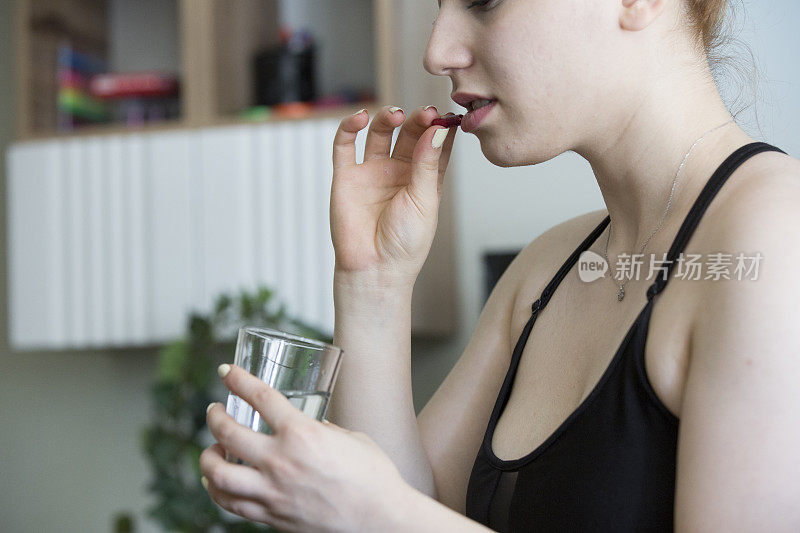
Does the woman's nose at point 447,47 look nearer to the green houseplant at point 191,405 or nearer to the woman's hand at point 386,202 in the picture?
the woman's hand at point 386,202

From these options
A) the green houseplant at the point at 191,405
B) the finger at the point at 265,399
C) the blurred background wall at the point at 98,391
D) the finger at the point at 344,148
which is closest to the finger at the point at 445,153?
the finger at the point at 344,148

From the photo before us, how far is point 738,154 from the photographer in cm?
69

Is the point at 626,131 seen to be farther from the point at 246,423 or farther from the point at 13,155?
the point at 13,155

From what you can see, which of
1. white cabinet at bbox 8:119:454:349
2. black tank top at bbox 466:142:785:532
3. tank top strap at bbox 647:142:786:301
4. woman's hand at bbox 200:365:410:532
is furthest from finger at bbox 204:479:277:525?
white cabinet at bbox 8:119:454:349

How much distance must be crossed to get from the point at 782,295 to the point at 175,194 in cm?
184

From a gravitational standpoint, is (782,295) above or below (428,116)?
below

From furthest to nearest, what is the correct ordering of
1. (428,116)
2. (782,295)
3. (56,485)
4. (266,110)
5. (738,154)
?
(56,485)
(266,110)
(428,116)
(738,154)
(782,295)

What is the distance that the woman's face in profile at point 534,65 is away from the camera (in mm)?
740

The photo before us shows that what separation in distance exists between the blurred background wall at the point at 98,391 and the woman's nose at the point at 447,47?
4.18ft

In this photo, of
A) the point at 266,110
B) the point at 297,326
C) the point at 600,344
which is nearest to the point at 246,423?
the point at 600,344

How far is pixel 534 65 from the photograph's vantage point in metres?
0.76

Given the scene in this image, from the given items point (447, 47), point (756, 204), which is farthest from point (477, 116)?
point (756, 204)

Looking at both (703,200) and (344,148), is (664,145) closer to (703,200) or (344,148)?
(703,200)

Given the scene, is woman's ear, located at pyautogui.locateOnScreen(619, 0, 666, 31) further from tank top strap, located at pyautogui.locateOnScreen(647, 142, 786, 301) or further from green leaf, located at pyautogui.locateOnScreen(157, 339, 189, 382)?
green leaf, located at pyautogui.locateOnScreen(157, 339, 189, 382)
